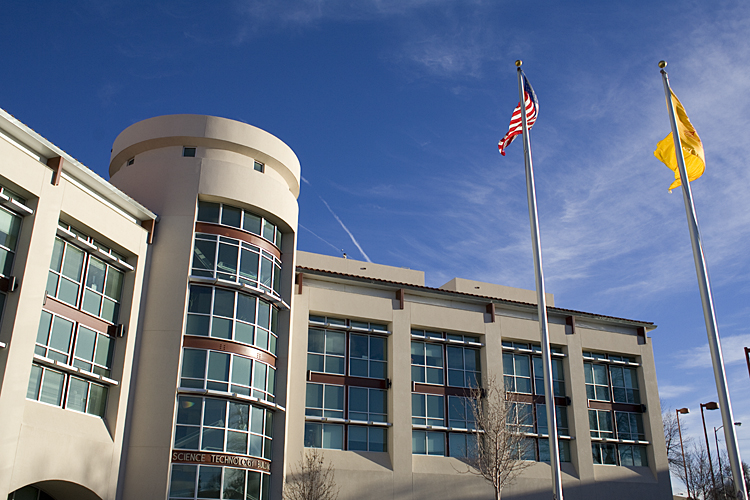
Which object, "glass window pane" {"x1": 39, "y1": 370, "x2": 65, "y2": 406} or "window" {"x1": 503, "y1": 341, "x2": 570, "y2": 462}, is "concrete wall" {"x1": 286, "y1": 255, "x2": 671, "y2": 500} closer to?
"window" {"x1": 503, "y1": 341, "x2": 570, "y2": 462}

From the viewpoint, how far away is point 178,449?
962 inches

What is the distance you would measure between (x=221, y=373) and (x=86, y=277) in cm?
606

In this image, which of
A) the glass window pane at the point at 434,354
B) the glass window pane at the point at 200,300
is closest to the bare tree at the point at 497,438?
the glass window pane at the point at 434,354

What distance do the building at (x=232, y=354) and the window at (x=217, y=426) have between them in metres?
0.07

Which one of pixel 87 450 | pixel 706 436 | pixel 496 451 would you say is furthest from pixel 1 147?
pixel 706 436

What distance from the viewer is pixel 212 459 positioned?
2472 cm

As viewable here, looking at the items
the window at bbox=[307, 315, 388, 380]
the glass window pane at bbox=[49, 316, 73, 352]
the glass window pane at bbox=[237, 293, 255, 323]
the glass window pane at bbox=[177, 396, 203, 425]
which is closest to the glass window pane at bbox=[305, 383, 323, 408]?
the window at bbox=[307, 315, 388, 380]

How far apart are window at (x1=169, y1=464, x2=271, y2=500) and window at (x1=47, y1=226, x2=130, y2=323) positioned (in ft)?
20.3

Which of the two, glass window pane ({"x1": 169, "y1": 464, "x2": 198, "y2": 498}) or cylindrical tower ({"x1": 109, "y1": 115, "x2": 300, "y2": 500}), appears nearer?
glass window pane ({"x1": 169, "y1": 464, "x2": 198, "y2": 498})

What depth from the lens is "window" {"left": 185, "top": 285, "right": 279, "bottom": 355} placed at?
2647 centimetres

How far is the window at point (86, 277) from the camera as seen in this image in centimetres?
2295

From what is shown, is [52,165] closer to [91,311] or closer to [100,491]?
[91,311]

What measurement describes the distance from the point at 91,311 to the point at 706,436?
48477 millimetres

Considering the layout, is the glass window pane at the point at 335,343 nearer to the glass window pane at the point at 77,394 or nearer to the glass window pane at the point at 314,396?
the glass window pane at the point at 314,396
